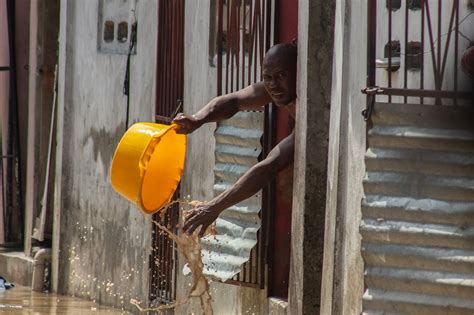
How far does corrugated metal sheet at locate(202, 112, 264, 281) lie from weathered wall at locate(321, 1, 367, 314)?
147cm

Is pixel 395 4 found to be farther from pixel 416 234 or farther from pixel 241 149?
pixel 241 149

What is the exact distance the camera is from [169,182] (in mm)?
10109

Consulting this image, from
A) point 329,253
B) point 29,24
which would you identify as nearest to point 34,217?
point 29,24

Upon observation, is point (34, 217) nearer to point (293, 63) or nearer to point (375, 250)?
point (293, 63)

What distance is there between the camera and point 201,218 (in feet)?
31.1

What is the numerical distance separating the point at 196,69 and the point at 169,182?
1.46 metres

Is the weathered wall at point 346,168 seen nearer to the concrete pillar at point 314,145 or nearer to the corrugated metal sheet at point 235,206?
the concrete pillar at point 314,145

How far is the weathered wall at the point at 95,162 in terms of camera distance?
1280 cm

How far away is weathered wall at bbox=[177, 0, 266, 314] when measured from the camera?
10.8m

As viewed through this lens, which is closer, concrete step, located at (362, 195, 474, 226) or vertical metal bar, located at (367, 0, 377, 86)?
concrete step, located at (362, 195, 474, 226)

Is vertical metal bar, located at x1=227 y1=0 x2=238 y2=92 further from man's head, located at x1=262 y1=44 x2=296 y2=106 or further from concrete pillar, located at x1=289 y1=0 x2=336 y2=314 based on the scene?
concrete pillar, located at x1=289 y1=0 x2=336 y2=314

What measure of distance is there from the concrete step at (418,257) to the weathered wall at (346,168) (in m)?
0.50

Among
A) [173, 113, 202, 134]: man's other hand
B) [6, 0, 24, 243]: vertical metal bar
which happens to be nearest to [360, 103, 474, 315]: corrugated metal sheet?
[173, 113, 202, 134]: man's other hand

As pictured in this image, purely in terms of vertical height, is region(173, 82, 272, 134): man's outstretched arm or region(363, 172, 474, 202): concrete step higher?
region(173, 82, 272, 134): man's outstretched arm
